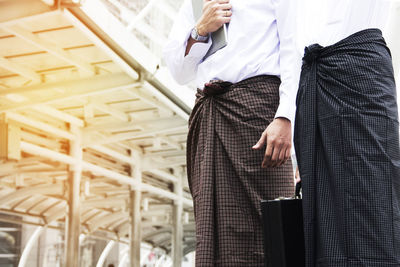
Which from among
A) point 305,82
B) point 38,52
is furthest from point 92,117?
point 305,82

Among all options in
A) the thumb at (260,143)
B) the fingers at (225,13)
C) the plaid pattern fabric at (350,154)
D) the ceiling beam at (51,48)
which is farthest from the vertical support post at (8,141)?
the plaid pattern fabric at (350,154)

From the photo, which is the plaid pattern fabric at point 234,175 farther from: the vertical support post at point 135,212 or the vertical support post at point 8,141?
the vertical support post at point 135,212

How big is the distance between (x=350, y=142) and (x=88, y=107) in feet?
34.0

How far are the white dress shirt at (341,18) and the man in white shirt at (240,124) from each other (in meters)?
0.17

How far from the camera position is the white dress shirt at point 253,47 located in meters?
2.12

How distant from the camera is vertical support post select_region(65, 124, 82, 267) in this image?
39.7ft

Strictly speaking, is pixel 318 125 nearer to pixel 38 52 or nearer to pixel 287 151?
pixel 287 151

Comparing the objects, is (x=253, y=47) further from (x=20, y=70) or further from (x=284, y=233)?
(x=20, y=70)

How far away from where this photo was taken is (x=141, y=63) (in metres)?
8.41

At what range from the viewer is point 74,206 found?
12.4m

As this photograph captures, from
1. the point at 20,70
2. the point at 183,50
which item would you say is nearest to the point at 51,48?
the point at 20,70

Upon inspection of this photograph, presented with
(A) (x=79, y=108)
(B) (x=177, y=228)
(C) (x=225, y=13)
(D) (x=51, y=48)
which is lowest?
(C) (x=225, y=13)

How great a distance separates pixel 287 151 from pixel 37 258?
87.2 ft

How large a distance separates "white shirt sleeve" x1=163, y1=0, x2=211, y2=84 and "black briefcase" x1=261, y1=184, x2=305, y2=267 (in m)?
0.82
